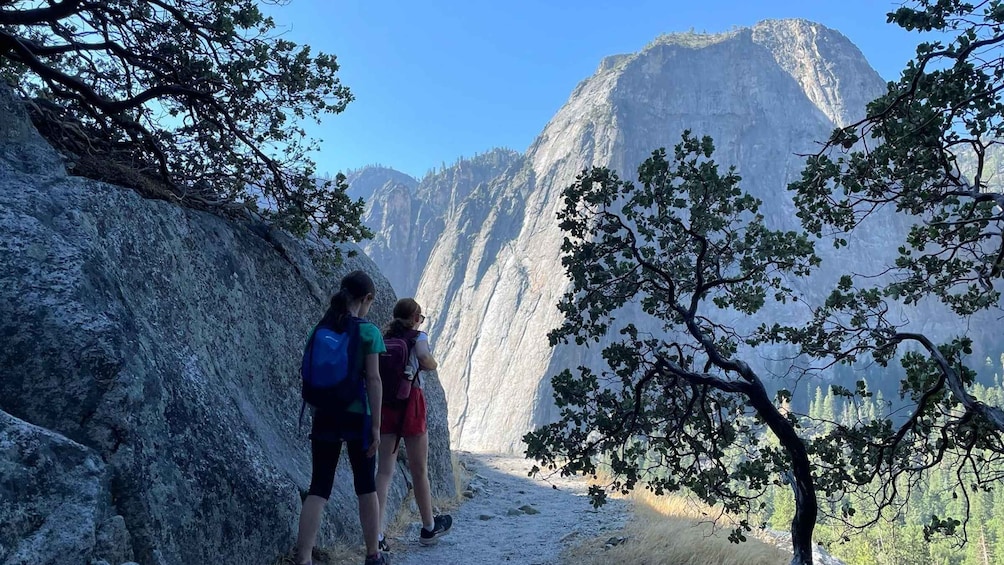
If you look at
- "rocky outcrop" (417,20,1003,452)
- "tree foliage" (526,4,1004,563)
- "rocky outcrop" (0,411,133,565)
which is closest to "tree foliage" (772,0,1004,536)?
"tree foliage" (526,4,1004,563)

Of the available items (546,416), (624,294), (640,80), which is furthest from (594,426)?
(640,80)

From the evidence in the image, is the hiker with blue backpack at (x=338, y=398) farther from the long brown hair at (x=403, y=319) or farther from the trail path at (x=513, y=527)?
the trail path at (x=513, y=527)

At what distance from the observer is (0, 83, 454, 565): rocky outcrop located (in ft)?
11.2

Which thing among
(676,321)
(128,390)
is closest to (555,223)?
(676,321)

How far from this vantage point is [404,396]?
6.40m

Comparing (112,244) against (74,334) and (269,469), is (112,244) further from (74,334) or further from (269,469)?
(269,469)

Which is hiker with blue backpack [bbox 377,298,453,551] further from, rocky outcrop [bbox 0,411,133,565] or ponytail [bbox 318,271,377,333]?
rocky outcrop [bbox 0,411,133,565]

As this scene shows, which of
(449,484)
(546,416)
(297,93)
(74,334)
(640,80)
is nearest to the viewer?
(74,334)

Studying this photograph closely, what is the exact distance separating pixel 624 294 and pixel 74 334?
5.20 m

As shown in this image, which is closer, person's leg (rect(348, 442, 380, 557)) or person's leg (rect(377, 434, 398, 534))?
person's leg (rect(348, 442, 380, 557))

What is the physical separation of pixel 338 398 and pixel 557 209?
444 ft

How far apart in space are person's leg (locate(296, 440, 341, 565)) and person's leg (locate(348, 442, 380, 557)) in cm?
19

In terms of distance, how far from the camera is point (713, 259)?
6.69 meters

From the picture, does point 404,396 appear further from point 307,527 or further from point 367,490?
point 307,527
